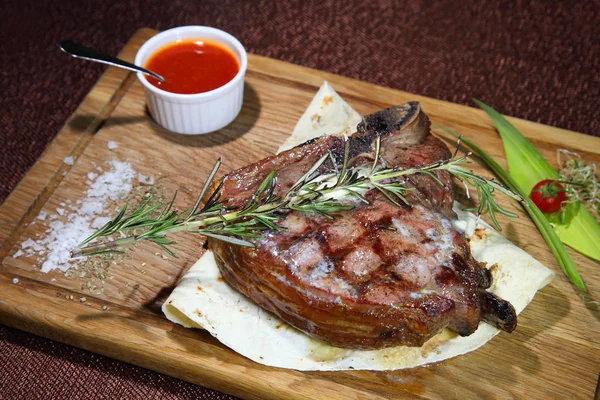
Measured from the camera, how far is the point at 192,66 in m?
4.46

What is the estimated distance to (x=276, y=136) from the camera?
4559mm

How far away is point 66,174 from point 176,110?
0.79 meters

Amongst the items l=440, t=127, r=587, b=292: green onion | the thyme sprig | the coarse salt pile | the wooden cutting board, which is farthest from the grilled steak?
the coarse salt pile

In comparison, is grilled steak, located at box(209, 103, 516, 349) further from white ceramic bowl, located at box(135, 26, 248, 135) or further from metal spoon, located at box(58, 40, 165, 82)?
metal spoon, located at box(58, 40, 165, 82)

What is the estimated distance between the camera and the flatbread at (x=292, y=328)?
3.46 m

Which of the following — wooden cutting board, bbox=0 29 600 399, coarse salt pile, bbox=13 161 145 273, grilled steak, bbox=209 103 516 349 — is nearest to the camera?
grilled steak, bbox=209 103 516 349

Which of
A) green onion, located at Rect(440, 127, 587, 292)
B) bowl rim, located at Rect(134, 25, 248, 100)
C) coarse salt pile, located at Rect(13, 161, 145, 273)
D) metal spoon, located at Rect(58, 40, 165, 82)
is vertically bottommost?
coarse salt pile, located at Rect(13, 161, 145, 273)

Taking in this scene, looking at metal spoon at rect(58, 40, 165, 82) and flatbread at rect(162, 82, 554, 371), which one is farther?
metal spoon at rect(58, 40, 165, 82)

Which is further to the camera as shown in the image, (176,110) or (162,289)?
(176,110)

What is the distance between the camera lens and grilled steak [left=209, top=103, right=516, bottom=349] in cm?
322

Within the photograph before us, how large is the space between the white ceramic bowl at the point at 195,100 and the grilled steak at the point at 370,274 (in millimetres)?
963

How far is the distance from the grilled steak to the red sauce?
112cm

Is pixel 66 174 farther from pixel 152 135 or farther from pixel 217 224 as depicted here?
pixel 217 224

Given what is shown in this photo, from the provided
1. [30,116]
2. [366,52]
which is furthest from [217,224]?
[366,52]
